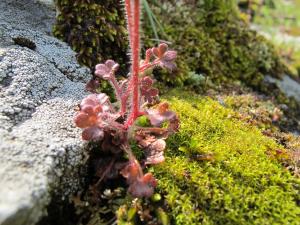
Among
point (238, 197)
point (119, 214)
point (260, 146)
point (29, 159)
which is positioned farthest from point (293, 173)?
point (29, 159)

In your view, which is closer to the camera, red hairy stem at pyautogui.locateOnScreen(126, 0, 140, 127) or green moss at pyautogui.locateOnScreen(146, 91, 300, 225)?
red hairy stem at pyautogui.locateOnScreen(126, 0, 140, 127)

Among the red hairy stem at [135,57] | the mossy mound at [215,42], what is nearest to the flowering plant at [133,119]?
the red hairy stem at [135,57]

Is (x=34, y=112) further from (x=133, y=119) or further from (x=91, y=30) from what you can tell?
(x=91, y=30)

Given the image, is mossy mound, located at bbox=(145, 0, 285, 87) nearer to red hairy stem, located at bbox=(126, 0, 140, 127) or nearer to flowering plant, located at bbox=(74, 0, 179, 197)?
flowering plant, located at bbox=(74, 0, 179, 197)

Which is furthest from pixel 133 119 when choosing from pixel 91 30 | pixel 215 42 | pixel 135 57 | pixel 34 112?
pixel 215 42

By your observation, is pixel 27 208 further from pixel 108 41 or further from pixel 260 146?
pixel 108 41

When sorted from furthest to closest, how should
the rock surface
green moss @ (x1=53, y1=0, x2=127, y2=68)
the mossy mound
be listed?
the mossy mound < green moss @ (x1=53, y1=0, x2=127, y2=68) < the rock surface

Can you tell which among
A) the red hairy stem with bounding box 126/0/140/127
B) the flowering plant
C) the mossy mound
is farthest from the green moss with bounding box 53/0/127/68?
the red hairy stem with bounding box 126/0/140/127
